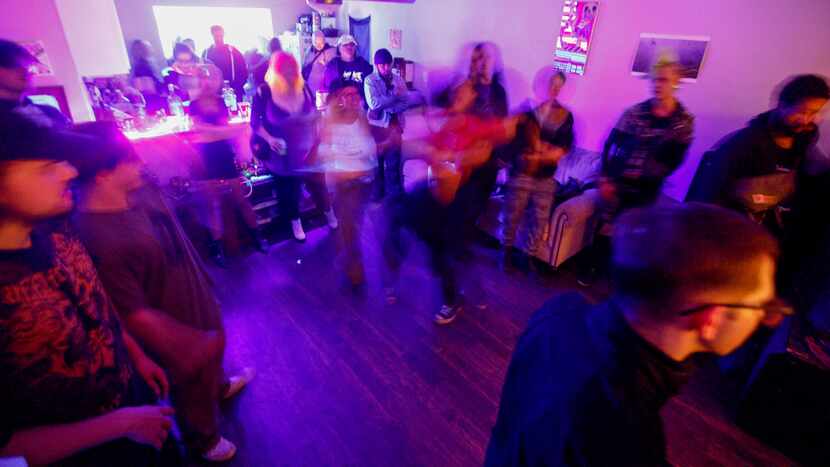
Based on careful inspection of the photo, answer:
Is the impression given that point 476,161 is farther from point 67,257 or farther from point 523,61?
point 523,61

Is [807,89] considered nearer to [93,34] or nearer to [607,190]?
[607,190]

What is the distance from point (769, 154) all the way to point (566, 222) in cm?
127

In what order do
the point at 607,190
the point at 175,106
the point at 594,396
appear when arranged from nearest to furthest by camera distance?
the point at 594,396 < the point at 607,190 < the point at 175,106

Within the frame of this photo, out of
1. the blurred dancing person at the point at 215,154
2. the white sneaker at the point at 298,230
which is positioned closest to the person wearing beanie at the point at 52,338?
the blurred dancing person at the point at 215,154

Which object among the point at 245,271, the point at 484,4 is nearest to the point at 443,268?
the point at 245,271

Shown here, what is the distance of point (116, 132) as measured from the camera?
1.51m

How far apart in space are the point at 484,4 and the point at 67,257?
5.21 meters

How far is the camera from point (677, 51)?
352 centimetres

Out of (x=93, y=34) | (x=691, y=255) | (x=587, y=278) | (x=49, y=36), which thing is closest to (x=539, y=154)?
(x=587, y=278)

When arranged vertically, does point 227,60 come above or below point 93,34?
below

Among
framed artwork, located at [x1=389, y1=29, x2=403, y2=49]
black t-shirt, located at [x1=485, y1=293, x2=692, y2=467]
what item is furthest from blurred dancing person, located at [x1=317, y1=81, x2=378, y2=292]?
framed artwork, located at [x1=389, y1=29, x2=403, y2=49]

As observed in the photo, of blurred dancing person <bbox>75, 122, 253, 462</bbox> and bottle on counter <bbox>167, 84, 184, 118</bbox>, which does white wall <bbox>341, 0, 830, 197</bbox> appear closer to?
bottle on counter <bbox>167, 84, 184, 118</bbox>

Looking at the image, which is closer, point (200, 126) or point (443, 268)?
point (443, 268)

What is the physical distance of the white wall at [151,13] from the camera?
24.3 ft
